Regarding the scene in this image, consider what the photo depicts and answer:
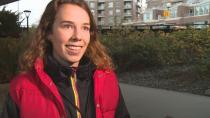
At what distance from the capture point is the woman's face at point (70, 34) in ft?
7.44

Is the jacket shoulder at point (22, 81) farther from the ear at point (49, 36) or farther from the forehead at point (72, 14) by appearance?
the forehead at point (72, 14)

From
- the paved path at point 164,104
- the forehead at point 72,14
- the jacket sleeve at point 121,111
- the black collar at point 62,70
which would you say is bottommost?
the paved path at point 164,104

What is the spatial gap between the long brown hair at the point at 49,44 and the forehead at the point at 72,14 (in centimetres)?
2

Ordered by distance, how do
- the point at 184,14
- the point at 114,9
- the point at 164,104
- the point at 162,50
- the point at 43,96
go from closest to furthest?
the point at 43,96 < the point at 164,104 < the point at 162,50 < the point at 184,14 < the point at 114,9

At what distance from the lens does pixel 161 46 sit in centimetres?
1809

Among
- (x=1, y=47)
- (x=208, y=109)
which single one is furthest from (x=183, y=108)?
(x=1, y=47)

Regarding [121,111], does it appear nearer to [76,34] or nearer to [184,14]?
[76,34]

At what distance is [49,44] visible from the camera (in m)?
2.46

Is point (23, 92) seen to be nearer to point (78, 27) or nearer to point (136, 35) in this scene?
point (78, 27)

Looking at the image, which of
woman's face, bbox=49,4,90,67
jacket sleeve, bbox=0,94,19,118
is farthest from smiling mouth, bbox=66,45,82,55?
jacket sleeve, bbox=0,94,19,118

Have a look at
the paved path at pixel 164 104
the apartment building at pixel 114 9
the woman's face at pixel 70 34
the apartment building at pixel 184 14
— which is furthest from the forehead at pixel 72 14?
the apartment building at pixel 114 9

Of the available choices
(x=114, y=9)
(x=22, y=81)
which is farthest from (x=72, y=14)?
(x=114, y=9)

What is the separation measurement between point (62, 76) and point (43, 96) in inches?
5.0

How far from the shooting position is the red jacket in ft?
7.31
